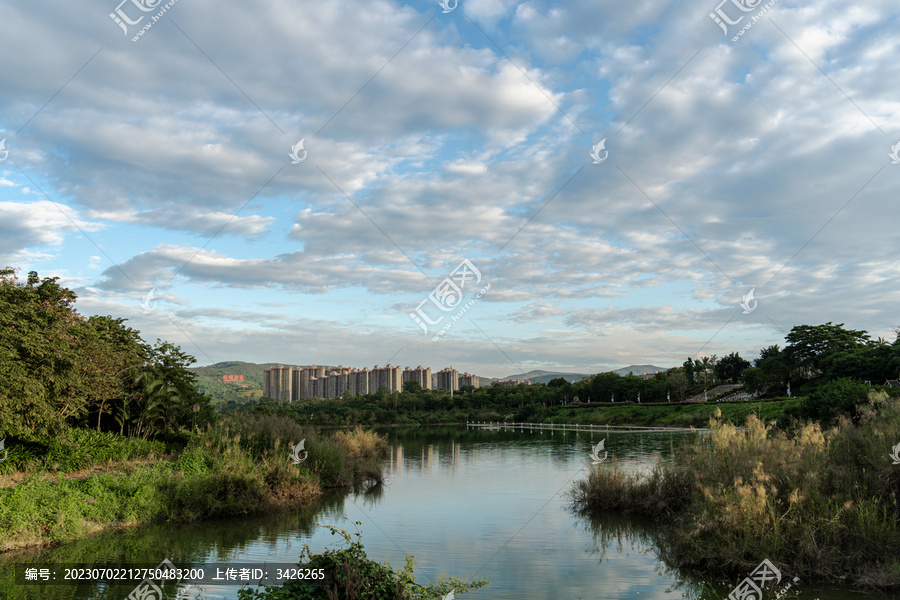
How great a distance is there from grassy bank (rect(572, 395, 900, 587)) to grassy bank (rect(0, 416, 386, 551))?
33.6 feet

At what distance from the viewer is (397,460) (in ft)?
99.6

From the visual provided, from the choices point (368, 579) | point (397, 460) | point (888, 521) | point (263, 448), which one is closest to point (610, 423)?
point (397, 460)

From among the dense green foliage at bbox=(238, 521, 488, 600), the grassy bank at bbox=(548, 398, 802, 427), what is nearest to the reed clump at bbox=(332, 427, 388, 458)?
the dense green foliage at bbox=(238, 521, 488, 600)

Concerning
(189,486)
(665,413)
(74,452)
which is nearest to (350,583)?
(189,486)

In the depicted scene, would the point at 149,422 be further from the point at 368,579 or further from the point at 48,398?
the point at 368,579

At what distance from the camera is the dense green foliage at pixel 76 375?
41.0ft

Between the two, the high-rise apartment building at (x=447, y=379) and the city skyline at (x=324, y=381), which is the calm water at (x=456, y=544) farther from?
the high-rise apartment building at (x=447, y=379)

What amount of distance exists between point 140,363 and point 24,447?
246 inches

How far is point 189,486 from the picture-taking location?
1389 cm

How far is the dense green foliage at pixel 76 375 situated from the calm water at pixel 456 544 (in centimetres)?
374

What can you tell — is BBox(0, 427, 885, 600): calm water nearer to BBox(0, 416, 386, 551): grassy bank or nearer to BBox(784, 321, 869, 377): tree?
BBox(0, 416, 386, 551): grassy bank

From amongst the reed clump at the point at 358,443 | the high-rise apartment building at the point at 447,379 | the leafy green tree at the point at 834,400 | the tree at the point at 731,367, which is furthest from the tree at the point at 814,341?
the high-rise apartment building at the point at 447,379

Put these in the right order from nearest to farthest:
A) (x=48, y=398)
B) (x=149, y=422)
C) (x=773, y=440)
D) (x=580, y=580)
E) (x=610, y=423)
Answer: (x=580, y=580)
(x=773, y=440)
(x=48, y=398)
(x=149, y=422)
(x=610, y=423)
